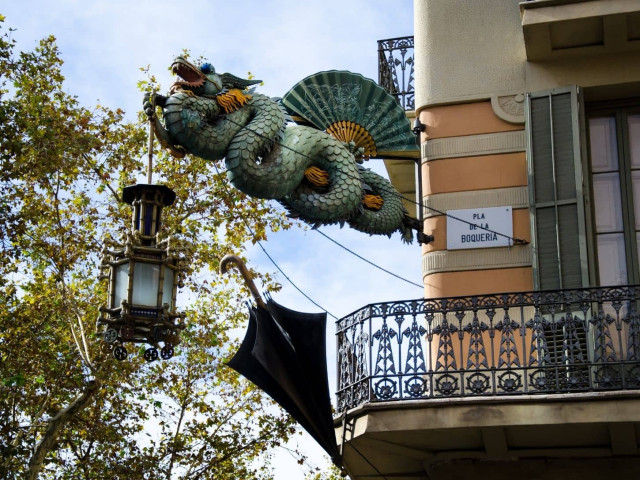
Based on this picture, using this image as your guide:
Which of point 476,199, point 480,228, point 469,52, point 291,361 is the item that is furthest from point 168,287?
point 469,52

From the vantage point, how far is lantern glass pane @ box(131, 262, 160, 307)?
29.0 feet

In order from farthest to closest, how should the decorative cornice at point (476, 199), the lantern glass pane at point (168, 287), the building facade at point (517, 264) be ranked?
the decorative cornice at point (476, 199), the building facade at point (517, 264), the lantern glass pane at point (168, 287)

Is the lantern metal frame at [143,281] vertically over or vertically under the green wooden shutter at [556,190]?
under

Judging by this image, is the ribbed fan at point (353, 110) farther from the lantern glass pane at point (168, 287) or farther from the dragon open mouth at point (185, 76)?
the lantern glass pane at point (168, 287)

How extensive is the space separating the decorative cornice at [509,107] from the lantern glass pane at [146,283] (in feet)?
15.6

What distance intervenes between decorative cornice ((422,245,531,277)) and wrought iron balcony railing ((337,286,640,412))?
624 millimetres

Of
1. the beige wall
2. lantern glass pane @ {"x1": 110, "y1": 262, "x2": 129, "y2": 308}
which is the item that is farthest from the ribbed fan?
lantern glass pane @ {"x1": 110, "y1": 262, "x2": 129, "y2": 308}

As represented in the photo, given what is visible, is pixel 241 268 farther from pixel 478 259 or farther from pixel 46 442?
pixel 46 442

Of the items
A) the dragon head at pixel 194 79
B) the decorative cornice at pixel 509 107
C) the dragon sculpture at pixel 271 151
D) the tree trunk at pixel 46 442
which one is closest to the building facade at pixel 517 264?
the decorative cornice at pixel 509 107

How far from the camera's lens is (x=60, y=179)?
1805 centimetres

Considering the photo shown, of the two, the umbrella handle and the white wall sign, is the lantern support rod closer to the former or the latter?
the umbrella handle

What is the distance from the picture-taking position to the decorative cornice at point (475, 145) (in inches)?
476

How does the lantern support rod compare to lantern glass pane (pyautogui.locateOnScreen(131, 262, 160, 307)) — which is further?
the lantern support rod

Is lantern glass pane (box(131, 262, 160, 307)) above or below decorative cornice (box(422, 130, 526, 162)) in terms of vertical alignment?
below
